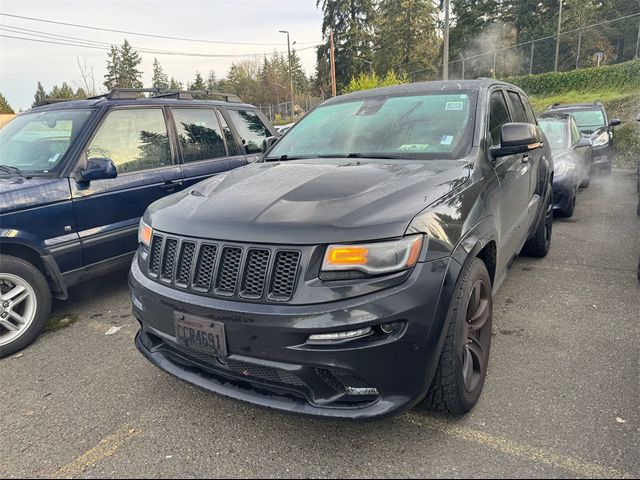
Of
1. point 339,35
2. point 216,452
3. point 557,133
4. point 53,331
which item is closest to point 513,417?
point 216,452

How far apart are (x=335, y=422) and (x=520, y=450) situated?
35.6 inches

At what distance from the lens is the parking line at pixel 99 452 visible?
2.21 metres

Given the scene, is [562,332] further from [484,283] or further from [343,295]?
[343,295]

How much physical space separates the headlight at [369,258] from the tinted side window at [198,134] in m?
3.36

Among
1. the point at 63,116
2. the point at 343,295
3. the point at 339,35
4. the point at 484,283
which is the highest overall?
the point at 339,35

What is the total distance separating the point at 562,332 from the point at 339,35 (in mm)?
52296

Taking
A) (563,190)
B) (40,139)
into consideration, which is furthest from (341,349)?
(563,190)

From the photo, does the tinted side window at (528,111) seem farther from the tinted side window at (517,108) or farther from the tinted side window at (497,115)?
the tinted side window at (497,115)

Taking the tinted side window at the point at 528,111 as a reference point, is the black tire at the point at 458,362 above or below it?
below

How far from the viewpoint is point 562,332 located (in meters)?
3.39

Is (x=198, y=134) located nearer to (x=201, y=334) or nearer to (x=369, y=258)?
(x=201, y=334)

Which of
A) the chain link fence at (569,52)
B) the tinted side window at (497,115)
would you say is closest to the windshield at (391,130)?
the tinted side window at (497,115)

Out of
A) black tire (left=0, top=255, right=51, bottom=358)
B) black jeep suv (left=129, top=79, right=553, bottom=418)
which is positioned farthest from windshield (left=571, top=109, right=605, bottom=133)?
black tire (left=0, top=255, right=51, bottom=358)

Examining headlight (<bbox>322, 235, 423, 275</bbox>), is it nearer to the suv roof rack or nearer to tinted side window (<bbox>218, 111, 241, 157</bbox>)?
the suv roof rack
